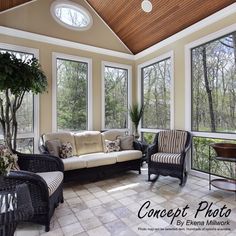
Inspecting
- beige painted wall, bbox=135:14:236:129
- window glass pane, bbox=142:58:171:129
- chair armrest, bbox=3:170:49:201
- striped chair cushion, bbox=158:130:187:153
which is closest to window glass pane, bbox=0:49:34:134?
chair armrest, bbox=3:170:49:201

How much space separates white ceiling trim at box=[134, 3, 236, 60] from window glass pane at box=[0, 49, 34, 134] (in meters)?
2.83

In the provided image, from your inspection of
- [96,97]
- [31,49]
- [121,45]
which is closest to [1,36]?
[31,49]

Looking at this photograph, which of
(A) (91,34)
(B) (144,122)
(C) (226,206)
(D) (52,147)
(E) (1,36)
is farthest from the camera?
(B) (144,122)

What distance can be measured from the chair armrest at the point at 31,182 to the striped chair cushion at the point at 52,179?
0.08 meters

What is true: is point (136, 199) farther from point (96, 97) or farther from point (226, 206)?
point (96, 97)

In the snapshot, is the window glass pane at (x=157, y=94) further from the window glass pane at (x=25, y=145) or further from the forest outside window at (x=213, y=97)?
the window glass pane at (x=25, y=145)

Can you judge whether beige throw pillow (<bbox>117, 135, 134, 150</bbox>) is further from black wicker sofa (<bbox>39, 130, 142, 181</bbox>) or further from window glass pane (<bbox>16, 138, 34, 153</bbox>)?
window glass pane (<bbox>16, 138, 34, 153</bbox>)

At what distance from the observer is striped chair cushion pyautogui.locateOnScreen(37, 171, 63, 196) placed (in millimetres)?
2125

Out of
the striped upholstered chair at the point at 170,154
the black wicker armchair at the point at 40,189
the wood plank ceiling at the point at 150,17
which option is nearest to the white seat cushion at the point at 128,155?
the striped upholstered chair at the point at 170,154

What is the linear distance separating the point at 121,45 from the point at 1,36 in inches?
111

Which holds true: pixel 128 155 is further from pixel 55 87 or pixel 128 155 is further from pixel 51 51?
pixel 51 51

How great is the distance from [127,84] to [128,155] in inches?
Result: 91.0

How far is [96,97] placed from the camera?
4707 mm

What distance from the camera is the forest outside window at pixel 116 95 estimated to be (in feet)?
16.2
